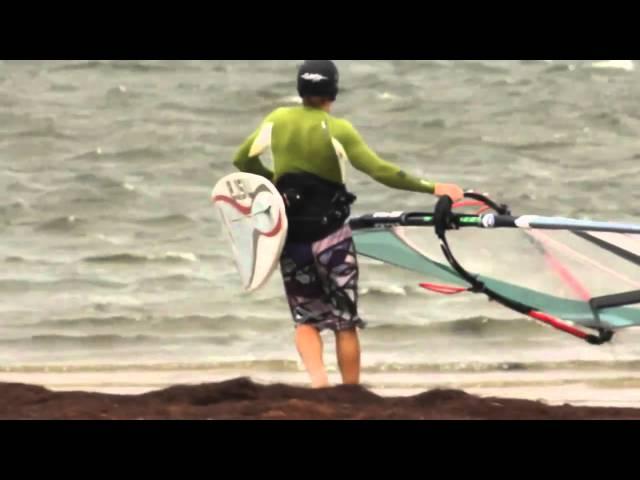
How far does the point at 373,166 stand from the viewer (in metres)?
4.84

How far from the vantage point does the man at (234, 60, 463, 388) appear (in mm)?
4863

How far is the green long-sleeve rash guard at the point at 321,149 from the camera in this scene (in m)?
4.85

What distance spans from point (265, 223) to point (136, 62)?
157 inches

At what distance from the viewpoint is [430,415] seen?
15.1ft

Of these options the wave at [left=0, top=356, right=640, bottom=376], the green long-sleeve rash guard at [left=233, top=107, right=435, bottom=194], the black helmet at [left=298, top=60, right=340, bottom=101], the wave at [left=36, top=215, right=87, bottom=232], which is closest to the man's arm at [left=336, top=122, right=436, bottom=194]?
the green long-sleeve rash guard at [left=233, top=107, right=435, bottom=194]

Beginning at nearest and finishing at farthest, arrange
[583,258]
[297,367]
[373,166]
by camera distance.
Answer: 1. [373,166]
2. [583,258]
3. [297,367]

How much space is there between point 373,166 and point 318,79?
0.36 meters

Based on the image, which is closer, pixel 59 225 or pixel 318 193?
pixel 318 193

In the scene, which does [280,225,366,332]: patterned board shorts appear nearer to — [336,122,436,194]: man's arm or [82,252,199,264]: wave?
[336,122,436,194]: man's arm

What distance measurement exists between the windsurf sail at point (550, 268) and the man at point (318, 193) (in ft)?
1.07

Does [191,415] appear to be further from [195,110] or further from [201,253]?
[195,110]

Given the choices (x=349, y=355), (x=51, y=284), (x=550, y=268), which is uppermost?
(x=51, y=284)

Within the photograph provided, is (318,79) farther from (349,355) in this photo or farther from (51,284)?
(51,284)

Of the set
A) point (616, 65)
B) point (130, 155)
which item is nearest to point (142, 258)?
point (130, 155)
